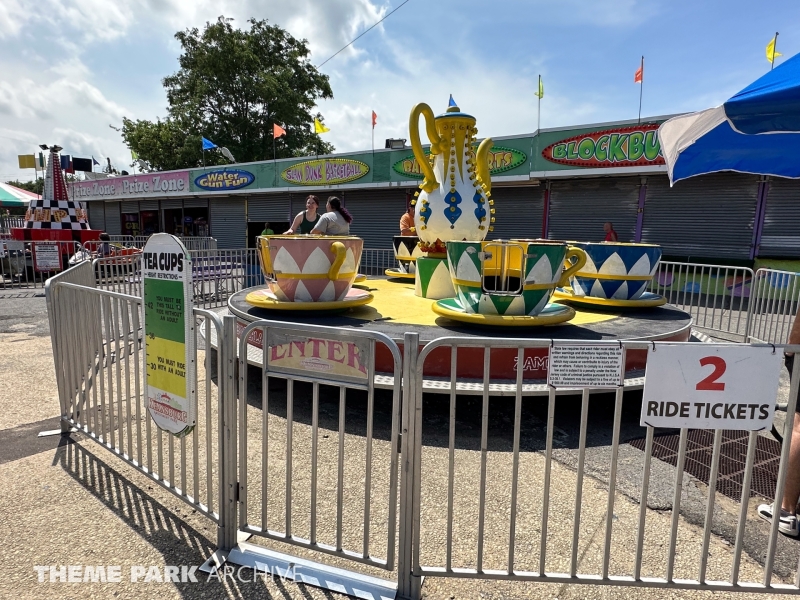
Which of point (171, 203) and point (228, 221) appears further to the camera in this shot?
point (171, 203)

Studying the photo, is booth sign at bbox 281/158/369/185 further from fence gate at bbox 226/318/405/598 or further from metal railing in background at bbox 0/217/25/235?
fence gate at bbox 226/318/405/598

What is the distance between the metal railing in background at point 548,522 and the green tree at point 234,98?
109ft

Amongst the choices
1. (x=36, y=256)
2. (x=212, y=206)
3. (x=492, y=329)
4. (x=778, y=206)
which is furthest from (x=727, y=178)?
(x=212, y=206)

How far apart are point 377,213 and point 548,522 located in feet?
Result: 52.2

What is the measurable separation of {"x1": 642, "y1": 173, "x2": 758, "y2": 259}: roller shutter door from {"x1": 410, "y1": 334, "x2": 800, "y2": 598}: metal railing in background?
11127 mm

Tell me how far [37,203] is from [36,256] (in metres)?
2.87

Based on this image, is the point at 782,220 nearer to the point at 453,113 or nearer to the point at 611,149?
the point at 611,149

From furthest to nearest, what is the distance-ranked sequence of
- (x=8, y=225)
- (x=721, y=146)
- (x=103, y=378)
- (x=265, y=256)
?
1. (x=8, y=225)
2. (x=265, y=256)
3. (x=721, y=146)
4. (x=103, y=378)

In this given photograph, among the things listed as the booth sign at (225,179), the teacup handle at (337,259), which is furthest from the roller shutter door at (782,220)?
the booth sign at (225,179)

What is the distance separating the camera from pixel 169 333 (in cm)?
258

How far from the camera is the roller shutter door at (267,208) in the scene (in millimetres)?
20375

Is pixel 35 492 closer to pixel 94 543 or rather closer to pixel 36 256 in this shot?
pixel 94 543

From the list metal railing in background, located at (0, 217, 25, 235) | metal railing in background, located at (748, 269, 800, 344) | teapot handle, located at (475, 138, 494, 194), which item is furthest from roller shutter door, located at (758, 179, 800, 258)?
metal railing in background, located at (0, 217, 25, 235)

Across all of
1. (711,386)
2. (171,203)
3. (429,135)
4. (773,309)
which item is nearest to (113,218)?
(171,203)
